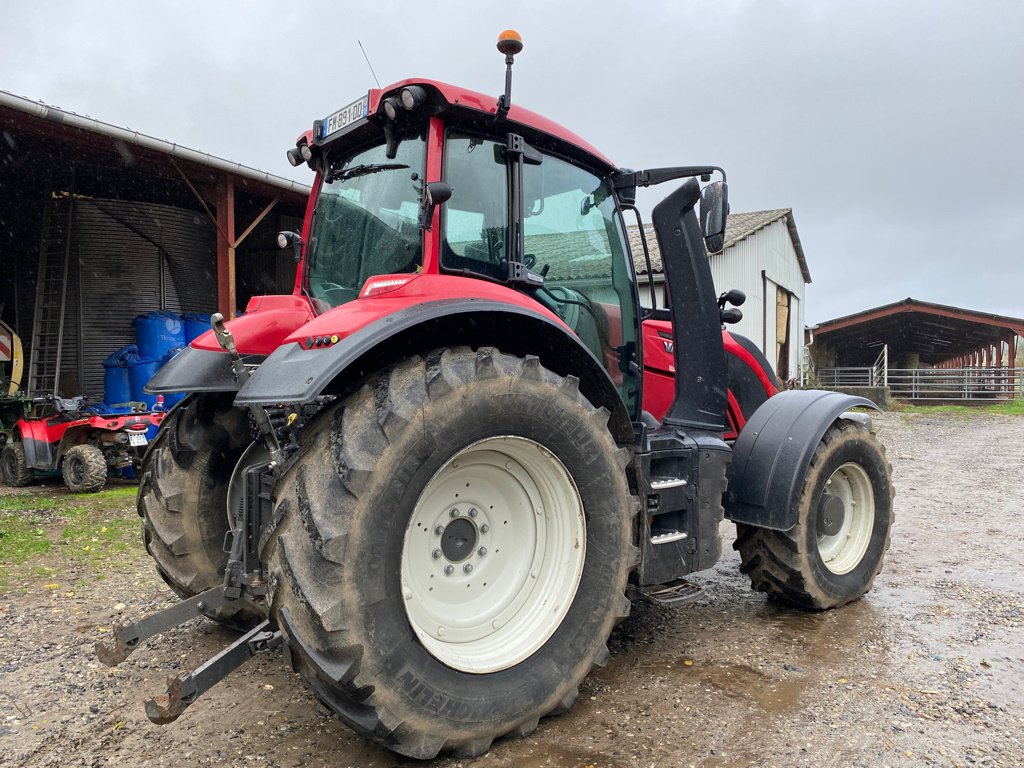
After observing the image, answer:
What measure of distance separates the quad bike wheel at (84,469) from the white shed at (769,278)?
35.1 ft

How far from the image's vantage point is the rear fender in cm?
225

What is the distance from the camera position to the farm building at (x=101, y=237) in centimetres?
948

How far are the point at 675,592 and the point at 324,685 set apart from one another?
181 centimetres

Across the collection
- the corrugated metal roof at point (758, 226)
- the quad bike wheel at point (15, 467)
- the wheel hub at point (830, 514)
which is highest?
the corrugated metal roof at point (758, 226)

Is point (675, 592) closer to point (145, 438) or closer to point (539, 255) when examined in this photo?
point (539, 255)

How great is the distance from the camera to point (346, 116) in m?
3.12

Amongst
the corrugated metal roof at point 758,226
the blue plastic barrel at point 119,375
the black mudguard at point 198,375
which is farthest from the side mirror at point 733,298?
the corrugated metal roof at point 758,226

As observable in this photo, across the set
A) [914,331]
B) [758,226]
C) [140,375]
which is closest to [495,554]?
[140,375]

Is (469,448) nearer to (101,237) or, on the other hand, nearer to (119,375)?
(119,375)

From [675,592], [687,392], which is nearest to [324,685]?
[675,592]

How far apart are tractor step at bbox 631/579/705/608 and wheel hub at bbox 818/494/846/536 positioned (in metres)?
0.94

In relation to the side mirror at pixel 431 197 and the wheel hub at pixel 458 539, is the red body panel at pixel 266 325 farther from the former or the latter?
the wheel hub at pixel 458 539

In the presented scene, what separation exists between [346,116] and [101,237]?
29.6 feet

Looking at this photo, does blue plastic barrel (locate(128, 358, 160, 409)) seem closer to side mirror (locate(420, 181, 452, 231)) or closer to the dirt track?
the dirt track
